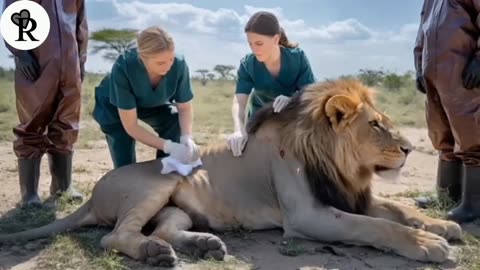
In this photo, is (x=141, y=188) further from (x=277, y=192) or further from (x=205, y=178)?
(x=277, y=192)

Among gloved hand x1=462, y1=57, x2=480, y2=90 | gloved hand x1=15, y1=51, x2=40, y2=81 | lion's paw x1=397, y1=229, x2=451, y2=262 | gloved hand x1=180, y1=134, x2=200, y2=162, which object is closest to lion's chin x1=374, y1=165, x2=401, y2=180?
lion's paw x1=397, y1=229, x2=451, y2=262

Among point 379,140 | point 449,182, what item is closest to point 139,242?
point 379,140

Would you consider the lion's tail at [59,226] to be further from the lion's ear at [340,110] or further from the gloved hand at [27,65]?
the lion's ear at [340,110]

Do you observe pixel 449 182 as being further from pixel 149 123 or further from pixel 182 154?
pixel 149 123

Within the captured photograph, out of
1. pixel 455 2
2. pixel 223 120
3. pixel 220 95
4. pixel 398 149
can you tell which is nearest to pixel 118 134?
pixel 398 149

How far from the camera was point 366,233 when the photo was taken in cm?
396

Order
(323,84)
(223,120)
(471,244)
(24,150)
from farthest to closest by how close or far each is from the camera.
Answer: (223,120)
(24,150)
(323,84)
(471,244)

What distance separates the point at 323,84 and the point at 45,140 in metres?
2.19

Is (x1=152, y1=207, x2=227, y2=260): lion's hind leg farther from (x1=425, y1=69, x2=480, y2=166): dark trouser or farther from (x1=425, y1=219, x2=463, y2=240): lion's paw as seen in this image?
(x1=425, y1=69, x2=480, y2=166): dark trouser

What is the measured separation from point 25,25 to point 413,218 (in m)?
3.12

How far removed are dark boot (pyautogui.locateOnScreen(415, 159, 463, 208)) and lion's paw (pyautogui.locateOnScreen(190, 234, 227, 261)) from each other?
6.39 ft

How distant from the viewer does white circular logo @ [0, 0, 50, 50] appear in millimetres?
5184

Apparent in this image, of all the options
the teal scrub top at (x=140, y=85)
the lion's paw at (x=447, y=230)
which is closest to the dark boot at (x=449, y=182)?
the lion's paw at (x=447, y=230)

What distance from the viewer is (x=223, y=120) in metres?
13.6
